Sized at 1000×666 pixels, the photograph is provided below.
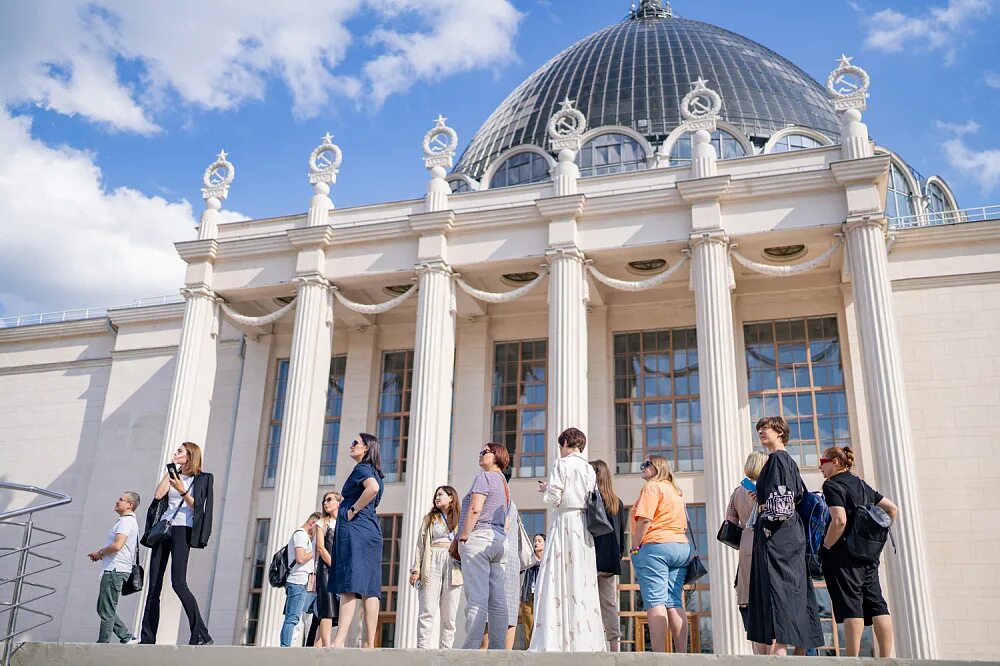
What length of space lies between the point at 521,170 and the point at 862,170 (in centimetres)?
1338

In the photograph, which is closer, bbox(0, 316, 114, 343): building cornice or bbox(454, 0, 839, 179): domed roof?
bbox(0, 316, 114, 343): building cornice

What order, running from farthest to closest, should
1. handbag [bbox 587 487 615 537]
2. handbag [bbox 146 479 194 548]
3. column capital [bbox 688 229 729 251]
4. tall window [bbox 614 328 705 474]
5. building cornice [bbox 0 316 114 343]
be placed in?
building cornice [bbox 0 316 114 343] < tall window [bbox 614 328 705 474] < column capital [bbox 688 229 729 251] < handbag [bbox 146 479 194 548] < handbag [bbox 587 487 615 537]

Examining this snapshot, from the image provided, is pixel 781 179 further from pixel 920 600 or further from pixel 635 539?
pixel 635 539

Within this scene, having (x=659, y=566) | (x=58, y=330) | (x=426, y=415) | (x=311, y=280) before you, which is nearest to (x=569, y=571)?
(x=659, y=566)

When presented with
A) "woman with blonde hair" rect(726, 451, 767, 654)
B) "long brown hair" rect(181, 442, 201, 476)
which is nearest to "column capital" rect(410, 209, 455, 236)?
"long brown hair" rect(181, 442, 201, 476)

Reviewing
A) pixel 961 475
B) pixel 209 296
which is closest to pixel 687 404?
pixel 961 475

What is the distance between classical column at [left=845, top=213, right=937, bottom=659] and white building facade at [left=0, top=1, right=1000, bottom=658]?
5 centimetres

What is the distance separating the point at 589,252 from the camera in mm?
21000

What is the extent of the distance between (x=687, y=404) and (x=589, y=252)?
4781 millimetres

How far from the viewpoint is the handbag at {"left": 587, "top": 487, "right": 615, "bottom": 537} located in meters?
8.53

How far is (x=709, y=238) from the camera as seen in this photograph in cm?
1991

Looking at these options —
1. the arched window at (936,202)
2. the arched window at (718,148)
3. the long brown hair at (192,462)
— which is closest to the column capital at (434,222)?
the arched window at (718,148)

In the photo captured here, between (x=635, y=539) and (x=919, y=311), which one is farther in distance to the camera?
(x=919, y=311)

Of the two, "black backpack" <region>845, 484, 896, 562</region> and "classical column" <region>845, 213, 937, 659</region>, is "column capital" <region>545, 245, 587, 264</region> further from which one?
"black backpack" <region>845, 484, 896, 562</region>
